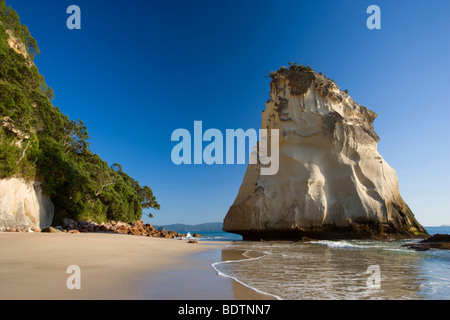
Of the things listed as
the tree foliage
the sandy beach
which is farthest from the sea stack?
the sandy beach

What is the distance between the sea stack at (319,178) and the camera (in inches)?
711

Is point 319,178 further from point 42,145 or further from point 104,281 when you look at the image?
point 42,145

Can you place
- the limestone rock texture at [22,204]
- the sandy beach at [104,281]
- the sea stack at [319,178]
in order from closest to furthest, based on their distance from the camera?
the sandy beach at [104,281] → the limestone rock texture at [22,204] → the sea stack at [319,178]

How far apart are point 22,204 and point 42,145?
5.43 m

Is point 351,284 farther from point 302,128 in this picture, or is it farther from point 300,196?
point 302,128

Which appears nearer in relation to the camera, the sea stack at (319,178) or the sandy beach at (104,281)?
the sandy beach at (104,281)

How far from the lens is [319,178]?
19172 millimetres

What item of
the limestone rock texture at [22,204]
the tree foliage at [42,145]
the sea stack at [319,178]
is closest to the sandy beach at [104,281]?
the limestone rock texture at [22,204]

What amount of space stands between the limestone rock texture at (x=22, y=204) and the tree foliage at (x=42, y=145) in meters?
0.58

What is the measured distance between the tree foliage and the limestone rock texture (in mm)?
575

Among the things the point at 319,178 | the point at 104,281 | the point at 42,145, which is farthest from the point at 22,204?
the point at 319,178

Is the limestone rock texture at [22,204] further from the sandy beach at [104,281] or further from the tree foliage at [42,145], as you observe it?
the sandy beach at [104,281]

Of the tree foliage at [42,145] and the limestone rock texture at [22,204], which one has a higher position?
the tree foliage at [42,145]
